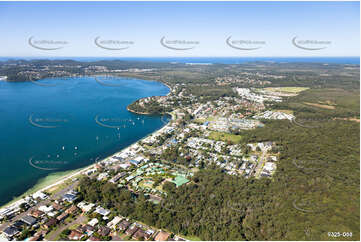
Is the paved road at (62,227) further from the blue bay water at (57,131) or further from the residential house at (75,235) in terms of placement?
the blue bay water at (57,131)

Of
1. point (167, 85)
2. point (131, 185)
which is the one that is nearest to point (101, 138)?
point (131, 185)

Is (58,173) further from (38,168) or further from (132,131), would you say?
(132,131)

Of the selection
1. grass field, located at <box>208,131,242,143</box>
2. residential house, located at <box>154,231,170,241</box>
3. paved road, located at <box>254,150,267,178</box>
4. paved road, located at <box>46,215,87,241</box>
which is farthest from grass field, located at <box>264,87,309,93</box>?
paved road, located at <box>46,215,87,241</box>

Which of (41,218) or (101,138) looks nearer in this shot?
(41,218)

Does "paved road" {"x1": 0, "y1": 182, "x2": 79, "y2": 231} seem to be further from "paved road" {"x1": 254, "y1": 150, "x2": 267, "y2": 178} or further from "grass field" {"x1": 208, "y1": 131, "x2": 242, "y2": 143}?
"grass field" {"x1": 208, "y1": 131, "x2": 242, "y2": 143}

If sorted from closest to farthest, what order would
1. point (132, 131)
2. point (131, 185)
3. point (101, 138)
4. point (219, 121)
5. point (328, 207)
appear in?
point (328, 207) → point (131, 185) → point (101, 138) → point (132, 131) → point (219, 121)

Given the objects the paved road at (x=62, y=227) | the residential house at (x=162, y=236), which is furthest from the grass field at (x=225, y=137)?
the paved road at (x=62, y=227)
